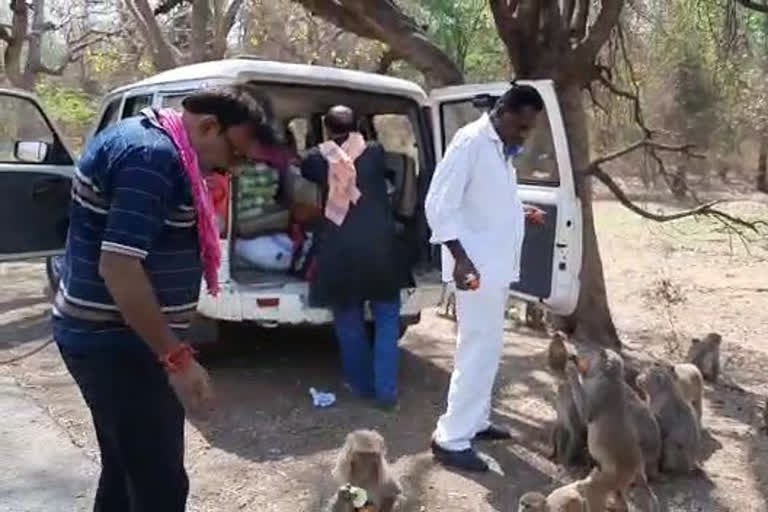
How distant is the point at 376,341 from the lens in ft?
20.1

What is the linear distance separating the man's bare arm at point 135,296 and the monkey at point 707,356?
5380 millimetres

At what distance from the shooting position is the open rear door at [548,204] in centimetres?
595

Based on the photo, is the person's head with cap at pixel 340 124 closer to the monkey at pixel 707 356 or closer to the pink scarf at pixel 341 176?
the pink scarf at pixel 341 176

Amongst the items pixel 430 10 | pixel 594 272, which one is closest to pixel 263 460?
pixel 594 272

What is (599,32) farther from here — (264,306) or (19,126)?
(19,126)

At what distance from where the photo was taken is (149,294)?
273cm

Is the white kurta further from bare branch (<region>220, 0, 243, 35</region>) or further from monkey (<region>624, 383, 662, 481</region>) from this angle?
bare branch (<region>220, 0, 243, 35</region>)

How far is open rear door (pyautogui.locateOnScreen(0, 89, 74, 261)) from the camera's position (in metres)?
8.08

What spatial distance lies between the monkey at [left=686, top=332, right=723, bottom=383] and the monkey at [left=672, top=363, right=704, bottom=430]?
60.0 inches

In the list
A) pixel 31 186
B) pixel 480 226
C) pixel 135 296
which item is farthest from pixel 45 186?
pixel 135 296

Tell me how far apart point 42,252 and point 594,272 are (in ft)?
14.6

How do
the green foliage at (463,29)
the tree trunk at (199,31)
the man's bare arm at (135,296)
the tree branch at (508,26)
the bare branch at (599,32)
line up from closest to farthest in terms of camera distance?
the man's bare arm at (135,296), the bare branch at (599,32), the tree branch at (508,26), the tree trunk at (199,31), the green foliage at (463,29)

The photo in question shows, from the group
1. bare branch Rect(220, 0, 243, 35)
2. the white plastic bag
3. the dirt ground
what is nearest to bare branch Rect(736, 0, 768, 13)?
the dirt ground

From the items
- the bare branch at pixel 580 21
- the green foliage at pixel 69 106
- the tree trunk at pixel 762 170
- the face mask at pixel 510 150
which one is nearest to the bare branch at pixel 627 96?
the bare branch at pixel 580 21
